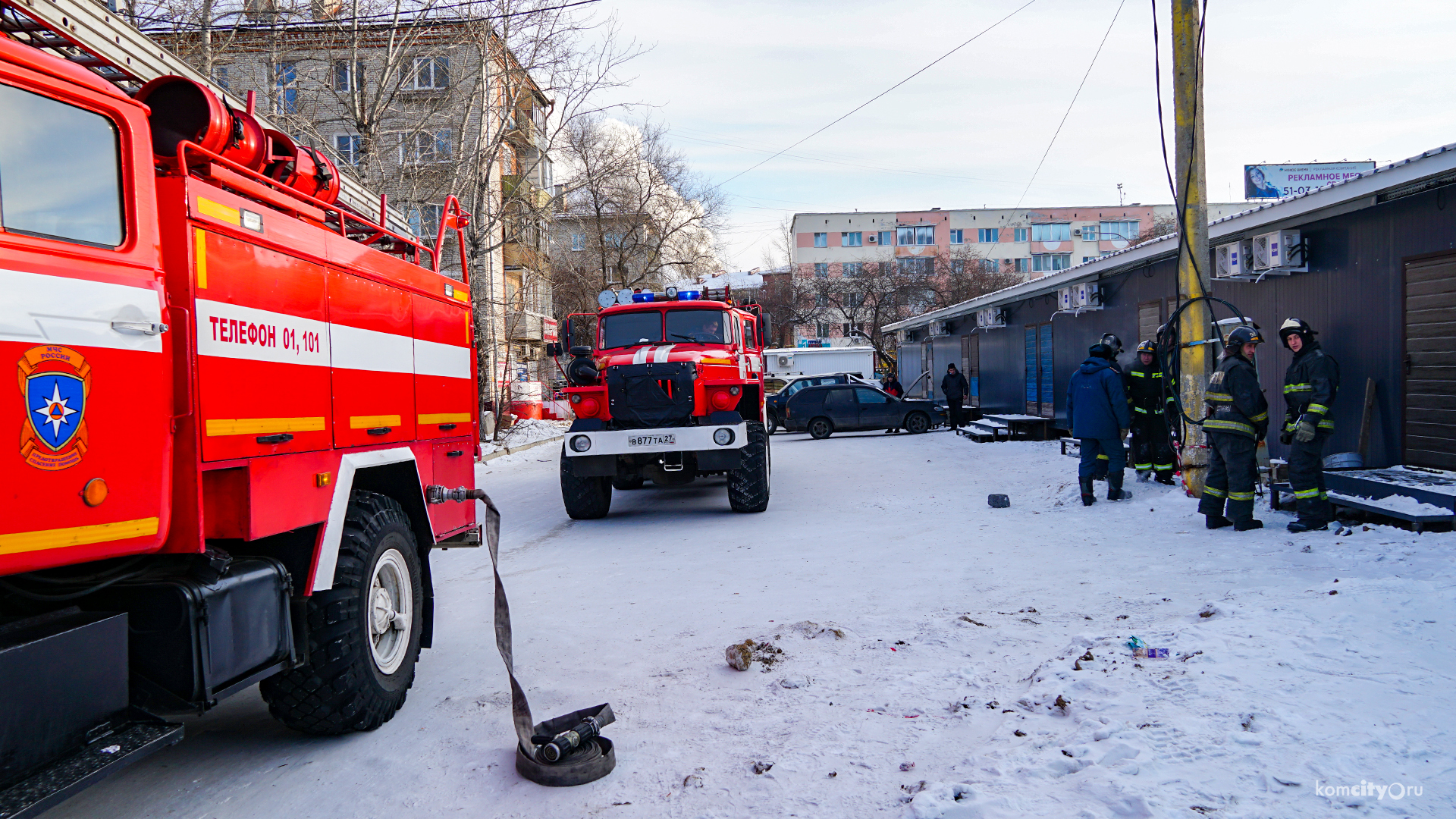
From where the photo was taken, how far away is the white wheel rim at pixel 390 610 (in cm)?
420

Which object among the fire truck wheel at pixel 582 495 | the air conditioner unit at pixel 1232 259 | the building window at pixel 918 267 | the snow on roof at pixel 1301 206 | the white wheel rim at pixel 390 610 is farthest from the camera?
the building window at pixel 918 267

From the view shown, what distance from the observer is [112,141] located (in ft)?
9.61

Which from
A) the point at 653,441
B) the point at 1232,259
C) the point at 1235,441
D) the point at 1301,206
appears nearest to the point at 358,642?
the point at 653,441

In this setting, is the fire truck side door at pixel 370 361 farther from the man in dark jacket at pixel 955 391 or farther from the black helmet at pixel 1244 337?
the man in dark jacket at pixel 955 391

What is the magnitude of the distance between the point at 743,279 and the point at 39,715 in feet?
46.8

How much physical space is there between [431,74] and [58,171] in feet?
71.2

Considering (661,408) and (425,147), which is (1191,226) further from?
(425,147)

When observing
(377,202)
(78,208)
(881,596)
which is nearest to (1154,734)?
(881,596)

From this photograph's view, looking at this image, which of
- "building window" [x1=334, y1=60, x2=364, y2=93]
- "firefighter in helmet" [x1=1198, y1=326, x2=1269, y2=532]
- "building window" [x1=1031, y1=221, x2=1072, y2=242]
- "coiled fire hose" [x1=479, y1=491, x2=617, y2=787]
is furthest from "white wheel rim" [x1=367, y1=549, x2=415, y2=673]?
"building window" [x1=1031, y1=221, x2=1072, y2=242]

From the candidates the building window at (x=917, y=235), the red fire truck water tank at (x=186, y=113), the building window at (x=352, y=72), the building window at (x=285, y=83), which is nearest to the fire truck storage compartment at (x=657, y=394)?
the red fire truck water tank at (x=186, y=113)

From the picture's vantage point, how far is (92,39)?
3.34 meters

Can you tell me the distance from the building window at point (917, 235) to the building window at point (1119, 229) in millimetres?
13875

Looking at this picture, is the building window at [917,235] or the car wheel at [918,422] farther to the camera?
the building window at [917,235]

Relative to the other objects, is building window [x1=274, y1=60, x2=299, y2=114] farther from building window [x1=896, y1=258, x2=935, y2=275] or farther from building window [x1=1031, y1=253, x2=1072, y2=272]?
building window [x1=1031, y1=253, x2=1072, y2=272]
